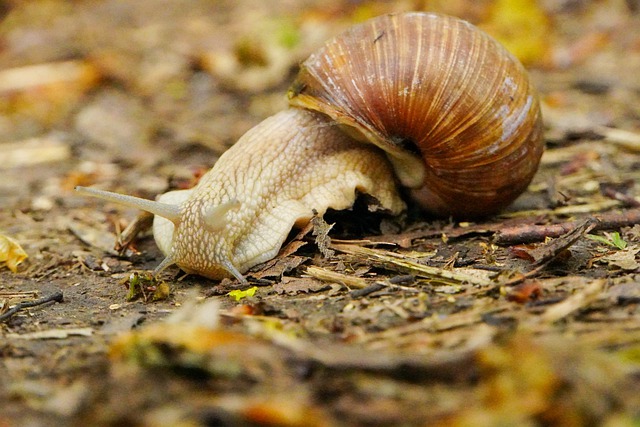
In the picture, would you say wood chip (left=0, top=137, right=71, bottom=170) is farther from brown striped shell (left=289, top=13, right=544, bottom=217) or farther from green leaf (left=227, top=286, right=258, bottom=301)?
green leaf (left=227, top=286, right=258, bottom=301)

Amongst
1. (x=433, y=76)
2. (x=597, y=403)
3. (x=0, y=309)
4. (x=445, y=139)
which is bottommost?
(x=0, y=309)

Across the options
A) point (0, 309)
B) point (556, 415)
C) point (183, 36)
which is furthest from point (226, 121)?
point (556, 415)

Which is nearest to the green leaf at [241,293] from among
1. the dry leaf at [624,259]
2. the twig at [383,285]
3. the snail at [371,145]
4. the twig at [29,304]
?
the snail at [371,145]

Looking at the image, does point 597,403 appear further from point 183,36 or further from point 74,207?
point 183,36

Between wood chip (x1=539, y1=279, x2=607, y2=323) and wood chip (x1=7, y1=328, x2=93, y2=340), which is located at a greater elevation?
wood chip (x1=539, y1=279, x2=607, y2=323)

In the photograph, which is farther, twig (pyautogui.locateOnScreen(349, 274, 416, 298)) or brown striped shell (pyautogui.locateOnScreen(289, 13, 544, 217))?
brown striped shell (pyautogui.locateOnScreen(289, 13, 544, 217))

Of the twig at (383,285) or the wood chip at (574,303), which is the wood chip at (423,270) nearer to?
the twig at (383,285)

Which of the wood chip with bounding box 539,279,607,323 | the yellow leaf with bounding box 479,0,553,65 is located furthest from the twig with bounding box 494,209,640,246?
the yellow leaf with bounding box 479,0,553,65
